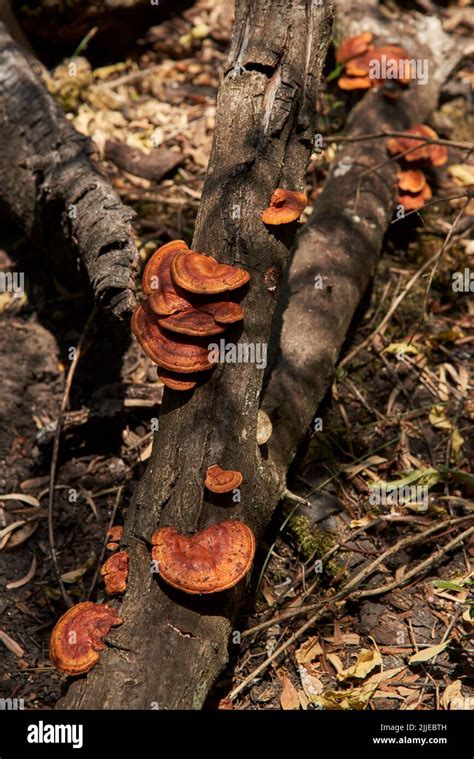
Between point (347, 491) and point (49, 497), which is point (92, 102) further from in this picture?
point (347, 491)

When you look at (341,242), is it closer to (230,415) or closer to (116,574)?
(230,415)

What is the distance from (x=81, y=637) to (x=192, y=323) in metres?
1.77

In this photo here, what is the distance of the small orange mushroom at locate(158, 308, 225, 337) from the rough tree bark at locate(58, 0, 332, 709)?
227 millimetres

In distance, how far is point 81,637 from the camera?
386 centimetres

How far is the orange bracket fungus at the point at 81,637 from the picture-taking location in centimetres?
377

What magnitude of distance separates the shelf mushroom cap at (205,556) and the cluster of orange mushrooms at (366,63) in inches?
220

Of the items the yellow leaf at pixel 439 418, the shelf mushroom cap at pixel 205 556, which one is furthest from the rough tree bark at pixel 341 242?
the yellow leaf at pixel 439 418

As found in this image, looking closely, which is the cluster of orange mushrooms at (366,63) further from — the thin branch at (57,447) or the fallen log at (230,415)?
the thin branch at (57,447)

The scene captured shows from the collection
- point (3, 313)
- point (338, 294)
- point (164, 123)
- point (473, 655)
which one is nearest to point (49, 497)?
point (3, 313)

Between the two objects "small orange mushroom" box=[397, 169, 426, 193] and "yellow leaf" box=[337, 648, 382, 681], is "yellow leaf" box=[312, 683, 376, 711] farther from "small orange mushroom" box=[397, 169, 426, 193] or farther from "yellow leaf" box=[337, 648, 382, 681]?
"small orange mushroom" box=[397, 169, 426, 193]

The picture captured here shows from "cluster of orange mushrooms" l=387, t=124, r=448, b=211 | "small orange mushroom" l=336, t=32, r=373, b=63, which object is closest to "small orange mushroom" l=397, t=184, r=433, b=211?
"cluster of orange mushrooms" l=387, t=124, r=448, b=211

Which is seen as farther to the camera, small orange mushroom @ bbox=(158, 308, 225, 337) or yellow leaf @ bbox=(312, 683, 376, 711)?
yellow leaf @ bbox=(312, 683, 376, 711)

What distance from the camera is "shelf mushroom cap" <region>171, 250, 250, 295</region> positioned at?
12.9ft

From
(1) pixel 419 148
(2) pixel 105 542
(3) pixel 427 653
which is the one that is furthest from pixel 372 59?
(3) pixel 427 653
